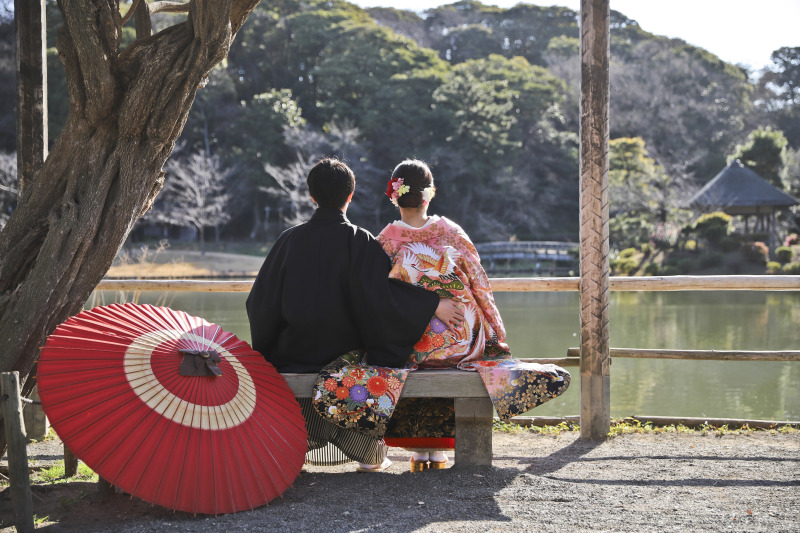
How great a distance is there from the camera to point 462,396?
108 inches

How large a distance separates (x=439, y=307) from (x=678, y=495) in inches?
44.1

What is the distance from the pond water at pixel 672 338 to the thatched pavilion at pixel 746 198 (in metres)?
4.06

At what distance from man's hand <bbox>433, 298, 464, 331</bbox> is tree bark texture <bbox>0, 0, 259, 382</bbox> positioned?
128 centimetres

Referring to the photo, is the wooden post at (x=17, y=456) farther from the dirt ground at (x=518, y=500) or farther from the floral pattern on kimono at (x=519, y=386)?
the floral pattern on kimono at (x=519, y=386)

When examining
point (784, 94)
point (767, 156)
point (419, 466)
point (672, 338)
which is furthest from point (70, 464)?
point (784, 94)

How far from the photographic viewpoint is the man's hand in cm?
288

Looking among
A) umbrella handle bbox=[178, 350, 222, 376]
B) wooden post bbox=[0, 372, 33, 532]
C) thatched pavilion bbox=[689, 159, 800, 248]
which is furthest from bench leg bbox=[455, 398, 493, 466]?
thatched pavilion bbox=[689, 159, 800, 248]

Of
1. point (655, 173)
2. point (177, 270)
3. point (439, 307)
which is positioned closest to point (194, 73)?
point (439, 307)

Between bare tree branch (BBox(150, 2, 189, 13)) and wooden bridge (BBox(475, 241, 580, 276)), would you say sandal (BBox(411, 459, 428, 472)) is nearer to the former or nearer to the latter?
bare tree branch (BBox(150, 2, 189, 13))

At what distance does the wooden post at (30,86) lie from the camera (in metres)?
3.69

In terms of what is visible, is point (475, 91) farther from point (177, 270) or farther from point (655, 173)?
point (177, 270)

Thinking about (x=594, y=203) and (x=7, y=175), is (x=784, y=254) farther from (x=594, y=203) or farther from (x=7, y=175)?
(x=7, y=175)

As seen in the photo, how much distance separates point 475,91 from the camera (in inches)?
976

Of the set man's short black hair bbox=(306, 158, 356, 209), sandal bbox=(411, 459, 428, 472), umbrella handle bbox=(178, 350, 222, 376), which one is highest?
man's short black hair bbox=(306, 158, 356, 209)
